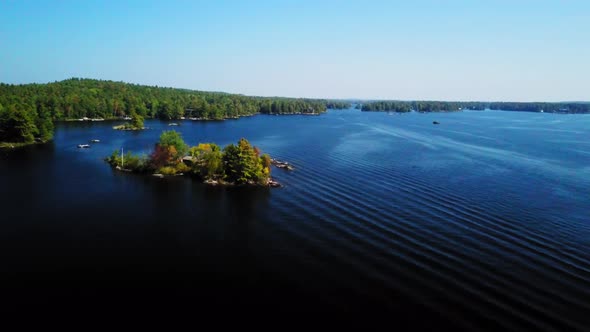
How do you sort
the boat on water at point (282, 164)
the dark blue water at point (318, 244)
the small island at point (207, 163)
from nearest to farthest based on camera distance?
1. the dark blue water at point (318, 244)
2. the small island at point (207, 163)
3. the boat on water at point (282, 164)

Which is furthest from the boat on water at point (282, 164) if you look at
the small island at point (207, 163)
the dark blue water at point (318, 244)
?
the small island at point (207, 163)

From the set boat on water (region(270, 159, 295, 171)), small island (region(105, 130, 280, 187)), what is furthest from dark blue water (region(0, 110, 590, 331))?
boat on water (region(270, 159, 295, 171))

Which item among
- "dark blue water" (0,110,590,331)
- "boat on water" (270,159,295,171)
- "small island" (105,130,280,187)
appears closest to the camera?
"dark blue water" (0,110,590,331)

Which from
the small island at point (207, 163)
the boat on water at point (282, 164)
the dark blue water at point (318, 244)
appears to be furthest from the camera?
the boat on water at point (282, 164)

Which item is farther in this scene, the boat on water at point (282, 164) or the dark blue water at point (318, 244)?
the boat on water at point (282, 164)

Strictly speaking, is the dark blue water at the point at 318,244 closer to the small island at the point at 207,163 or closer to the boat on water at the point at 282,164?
the small island at the point at 207,163

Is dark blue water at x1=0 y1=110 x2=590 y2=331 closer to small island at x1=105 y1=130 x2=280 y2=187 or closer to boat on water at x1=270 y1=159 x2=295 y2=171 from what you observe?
small island at x1=105 y1=130 x2=280 y2=187
